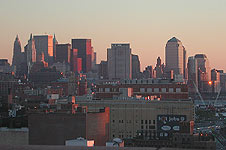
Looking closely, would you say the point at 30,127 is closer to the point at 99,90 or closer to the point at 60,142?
the point at 60,142

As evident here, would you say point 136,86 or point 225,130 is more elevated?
point 136,86

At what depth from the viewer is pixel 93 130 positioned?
76250 millimetres

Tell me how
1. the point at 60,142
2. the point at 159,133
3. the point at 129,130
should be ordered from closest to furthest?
the point at 60,142 → the point at 159,133 → the point at 129,130

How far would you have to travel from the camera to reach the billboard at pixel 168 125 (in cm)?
9164

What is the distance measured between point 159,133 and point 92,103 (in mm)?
29505

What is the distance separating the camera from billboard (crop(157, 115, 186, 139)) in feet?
301

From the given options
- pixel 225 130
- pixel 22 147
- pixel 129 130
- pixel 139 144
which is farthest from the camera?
pixel 225 130

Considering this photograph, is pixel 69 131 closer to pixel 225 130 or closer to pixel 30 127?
pixel 30 127

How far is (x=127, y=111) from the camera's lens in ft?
378

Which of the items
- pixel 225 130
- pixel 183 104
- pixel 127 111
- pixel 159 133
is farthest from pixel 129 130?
pixel 225 130

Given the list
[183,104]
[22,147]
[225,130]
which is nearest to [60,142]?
[183,104]

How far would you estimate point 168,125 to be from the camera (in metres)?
94.8

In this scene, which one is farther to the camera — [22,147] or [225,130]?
[225,130]

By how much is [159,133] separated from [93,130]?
17.9 m
